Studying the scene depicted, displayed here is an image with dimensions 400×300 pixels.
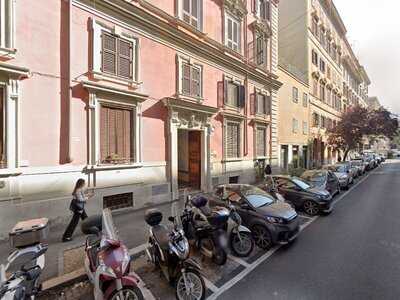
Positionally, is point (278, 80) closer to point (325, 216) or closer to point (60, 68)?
point (325, 216)

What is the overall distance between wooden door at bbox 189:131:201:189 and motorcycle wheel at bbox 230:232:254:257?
7.10m

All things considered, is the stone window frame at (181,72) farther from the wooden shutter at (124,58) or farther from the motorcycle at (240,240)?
the motorcycle at (240,240)

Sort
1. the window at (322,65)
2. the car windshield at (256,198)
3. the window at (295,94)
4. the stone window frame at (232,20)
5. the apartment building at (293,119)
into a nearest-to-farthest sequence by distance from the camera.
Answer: the car windshield at (256,198) < the stone window frame at (232,20) < the apartment building at (293,119) < the window at (295,94) < the window at (322,65)

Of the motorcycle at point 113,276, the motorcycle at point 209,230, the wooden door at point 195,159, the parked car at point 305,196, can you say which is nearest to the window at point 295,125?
the wooden door at point 195,159

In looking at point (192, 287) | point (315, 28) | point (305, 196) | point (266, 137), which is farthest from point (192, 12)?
point (315, 28)

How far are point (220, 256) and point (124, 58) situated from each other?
23.3 ft

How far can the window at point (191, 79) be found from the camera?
11695mm

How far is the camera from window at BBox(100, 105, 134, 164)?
8664mm

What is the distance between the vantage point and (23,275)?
3.47 metres

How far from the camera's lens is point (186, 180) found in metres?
13.7

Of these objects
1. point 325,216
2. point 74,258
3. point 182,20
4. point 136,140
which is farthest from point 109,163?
point 325,216

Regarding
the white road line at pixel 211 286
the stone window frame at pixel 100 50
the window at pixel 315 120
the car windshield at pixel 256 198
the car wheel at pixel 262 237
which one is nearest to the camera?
A: the white road line at pixel 211 286

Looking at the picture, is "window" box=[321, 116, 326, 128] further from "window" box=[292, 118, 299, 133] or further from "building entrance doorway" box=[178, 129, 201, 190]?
"building entrance doorway" box=[178, 129, 201, 190]

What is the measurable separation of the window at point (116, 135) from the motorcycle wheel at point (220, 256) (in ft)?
16.2
